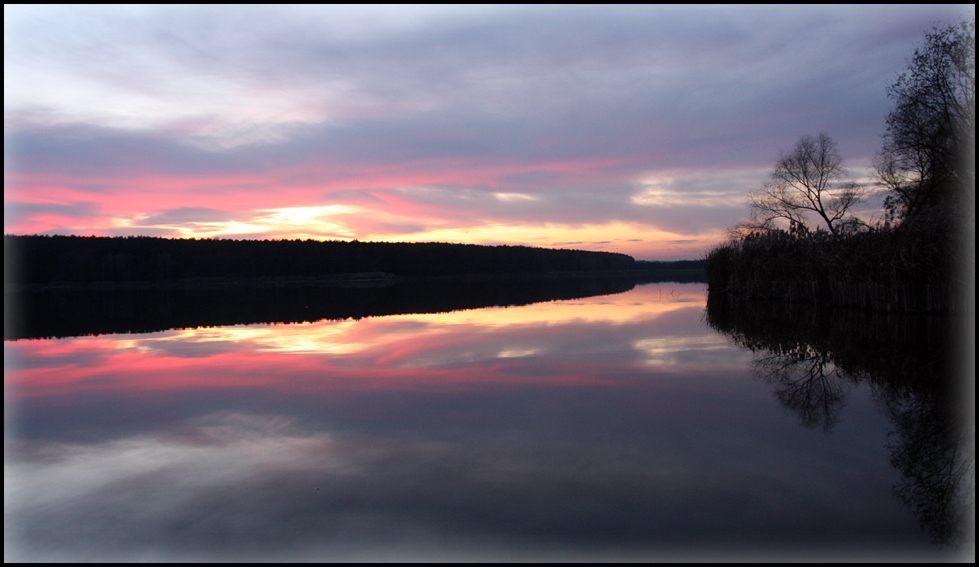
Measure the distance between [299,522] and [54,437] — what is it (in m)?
3.80

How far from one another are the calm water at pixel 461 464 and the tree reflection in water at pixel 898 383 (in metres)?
0.07

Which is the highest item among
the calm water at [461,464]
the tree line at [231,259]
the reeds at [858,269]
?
the tree line at [231,259]

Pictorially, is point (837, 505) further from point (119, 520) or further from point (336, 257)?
point (336, 257)

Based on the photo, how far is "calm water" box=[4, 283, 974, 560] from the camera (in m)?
3.54

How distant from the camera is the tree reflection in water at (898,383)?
4.15 metres

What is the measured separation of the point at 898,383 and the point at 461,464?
20.1ft

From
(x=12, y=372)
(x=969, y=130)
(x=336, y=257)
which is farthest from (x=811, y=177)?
(x=336, y=257)

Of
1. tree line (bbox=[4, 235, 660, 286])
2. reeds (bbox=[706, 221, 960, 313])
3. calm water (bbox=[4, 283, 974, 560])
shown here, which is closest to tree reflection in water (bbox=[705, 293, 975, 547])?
calm water (bbox=[4, 283, 974, 560])

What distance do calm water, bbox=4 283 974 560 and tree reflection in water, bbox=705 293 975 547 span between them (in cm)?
7

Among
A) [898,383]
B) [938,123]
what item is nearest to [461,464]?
[898,383]

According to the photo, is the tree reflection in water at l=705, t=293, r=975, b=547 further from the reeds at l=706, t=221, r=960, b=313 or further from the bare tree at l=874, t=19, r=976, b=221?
the bare tree at l=874, t=19, r=976, b=221

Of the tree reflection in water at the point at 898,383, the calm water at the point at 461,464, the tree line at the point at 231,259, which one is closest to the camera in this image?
the calm water at the point at 461,464

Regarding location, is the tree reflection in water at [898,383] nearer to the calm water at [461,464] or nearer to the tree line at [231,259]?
the calm water at [461,464]

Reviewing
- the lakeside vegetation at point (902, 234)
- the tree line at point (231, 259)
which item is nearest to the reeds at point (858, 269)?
the lakeside vegetation at point (902, 234)
